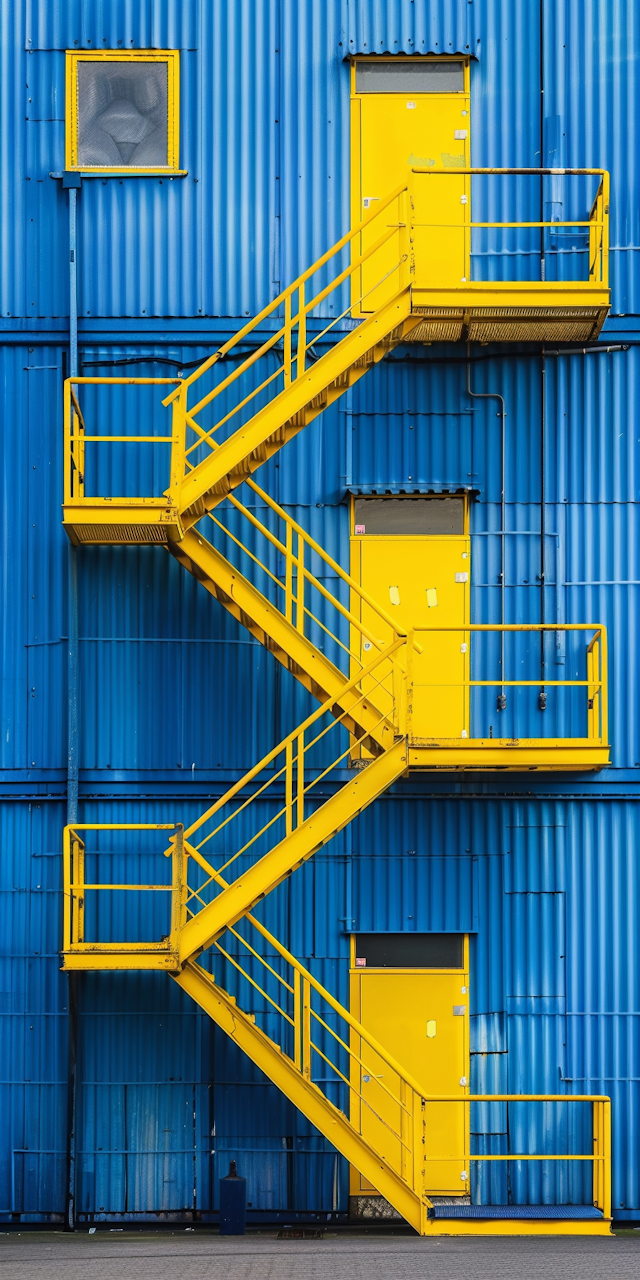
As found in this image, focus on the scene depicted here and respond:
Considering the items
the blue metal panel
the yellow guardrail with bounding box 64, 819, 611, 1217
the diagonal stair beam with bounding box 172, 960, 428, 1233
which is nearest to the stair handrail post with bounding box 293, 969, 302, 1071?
the yellow guardrail with bounding box 64, 819, 611, 1217

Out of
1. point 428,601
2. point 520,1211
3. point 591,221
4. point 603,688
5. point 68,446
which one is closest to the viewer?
point 520,1211

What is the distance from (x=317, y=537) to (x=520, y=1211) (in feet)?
24.9

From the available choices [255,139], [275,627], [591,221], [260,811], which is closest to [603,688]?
[275,627]

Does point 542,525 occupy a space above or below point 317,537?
above

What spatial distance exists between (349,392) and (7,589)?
455 cm

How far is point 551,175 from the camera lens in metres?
13.9

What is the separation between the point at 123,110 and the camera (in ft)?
46.8

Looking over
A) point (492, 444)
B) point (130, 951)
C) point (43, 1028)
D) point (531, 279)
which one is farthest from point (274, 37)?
point (43, 1028)

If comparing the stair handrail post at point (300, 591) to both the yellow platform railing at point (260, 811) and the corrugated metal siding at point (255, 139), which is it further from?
the corrugated metal siding at point (255, 139)

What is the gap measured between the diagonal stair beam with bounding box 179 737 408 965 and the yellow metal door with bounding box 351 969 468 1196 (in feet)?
6.77

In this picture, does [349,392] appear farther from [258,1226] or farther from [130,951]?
[258,1226]

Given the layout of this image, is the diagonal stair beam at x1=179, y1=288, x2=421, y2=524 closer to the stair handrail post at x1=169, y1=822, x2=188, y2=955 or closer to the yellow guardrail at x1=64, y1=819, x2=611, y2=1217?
the stair handrail post at x1=169, y1=822, x2=188, y2=955

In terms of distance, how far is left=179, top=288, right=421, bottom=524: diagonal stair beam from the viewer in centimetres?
1250

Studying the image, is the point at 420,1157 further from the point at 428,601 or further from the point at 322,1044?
the point at 428,601
